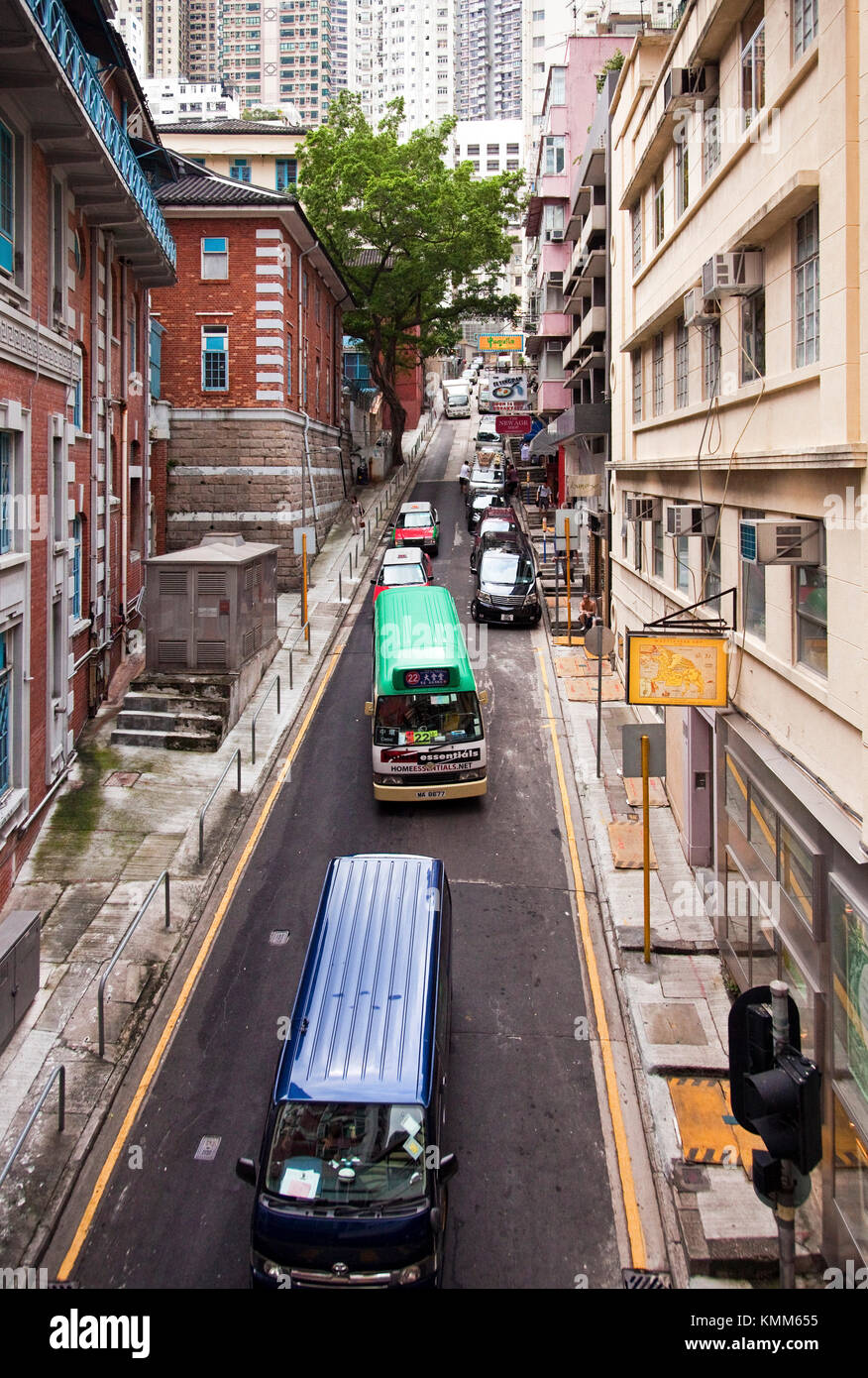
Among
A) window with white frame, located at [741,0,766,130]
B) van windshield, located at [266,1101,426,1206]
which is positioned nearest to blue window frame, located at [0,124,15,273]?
window with white frame, located at [741,0,766,130]

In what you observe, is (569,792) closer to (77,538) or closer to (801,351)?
(801,351)

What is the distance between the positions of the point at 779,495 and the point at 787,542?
91cm

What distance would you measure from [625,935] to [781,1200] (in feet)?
26.3

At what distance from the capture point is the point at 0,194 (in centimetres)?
1427

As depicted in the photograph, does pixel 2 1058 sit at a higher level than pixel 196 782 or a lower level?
lower

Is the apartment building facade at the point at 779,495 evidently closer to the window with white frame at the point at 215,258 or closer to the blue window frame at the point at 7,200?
the blue window frame at the point at 7,200

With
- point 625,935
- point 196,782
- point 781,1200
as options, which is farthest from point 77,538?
point 781,1200

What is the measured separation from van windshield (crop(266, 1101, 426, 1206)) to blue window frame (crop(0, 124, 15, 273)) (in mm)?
12444

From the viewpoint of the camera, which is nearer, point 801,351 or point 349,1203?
point 349,1203

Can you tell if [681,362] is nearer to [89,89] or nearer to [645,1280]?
[89,89]

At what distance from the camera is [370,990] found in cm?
893

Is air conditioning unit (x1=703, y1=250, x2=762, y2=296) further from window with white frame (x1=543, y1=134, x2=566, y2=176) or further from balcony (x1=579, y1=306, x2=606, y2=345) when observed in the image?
window with white frame (x1=543, y1=134, x2=566, y2=176)

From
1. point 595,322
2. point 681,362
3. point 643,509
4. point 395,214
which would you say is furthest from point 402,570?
point 395,214

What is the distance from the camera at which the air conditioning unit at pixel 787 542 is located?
1002 centimetres
